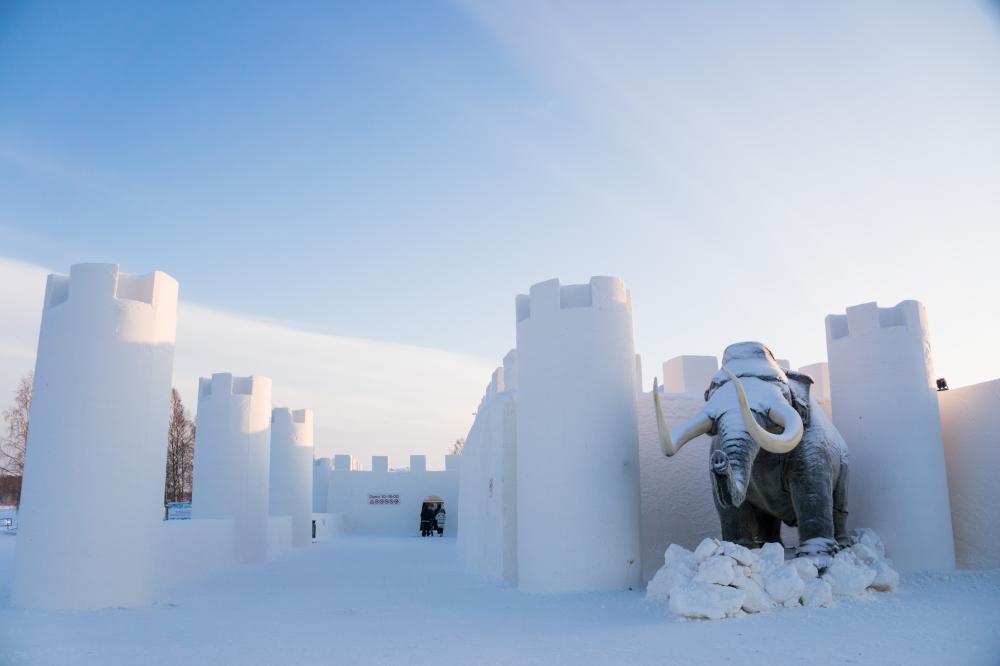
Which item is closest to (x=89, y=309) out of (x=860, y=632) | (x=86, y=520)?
(x=86, y=520)

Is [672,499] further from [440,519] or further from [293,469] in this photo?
[440,519]

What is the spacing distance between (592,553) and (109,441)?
19.0 feet

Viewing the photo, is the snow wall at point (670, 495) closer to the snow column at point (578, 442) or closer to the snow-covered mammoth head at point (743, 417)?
the snow column at point (578, 442)

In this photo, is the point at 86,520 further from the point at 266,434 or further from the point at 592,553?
the point at 266,434

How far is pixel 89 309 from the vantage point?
10.1 meters

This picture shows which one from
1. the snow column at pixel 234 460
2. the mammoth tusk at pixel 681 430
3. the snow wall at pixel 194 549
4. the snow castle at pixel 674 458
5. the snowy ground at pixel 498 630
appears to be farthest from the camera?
the snow column at pixel 234 460

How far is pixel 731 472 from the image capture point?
7.94 meters

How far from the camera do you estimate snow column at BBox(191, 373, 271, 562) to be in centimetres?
1698

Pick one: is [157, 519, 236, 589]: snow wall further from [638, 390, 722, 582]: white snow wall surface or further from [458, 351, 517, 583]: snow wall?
[638, 390, 722, 582]: white snow wall surface

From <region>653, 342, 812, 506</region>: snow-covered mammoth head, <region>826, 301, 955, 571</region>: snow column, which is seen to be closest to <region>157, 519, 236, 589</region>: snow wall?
<region>653, 342, 812, 506</region>: snow-covered mammoth head

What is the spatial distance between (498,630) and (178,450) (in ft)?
108

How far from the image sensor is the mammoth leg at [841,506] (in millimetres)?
9273

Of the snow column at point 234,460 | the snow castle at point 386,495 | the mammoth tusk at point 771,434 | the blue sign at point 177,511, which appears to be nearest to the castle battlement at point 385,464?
the snow castle at point 386,495

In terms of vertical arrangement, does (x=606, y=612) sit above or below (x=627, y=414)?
below
